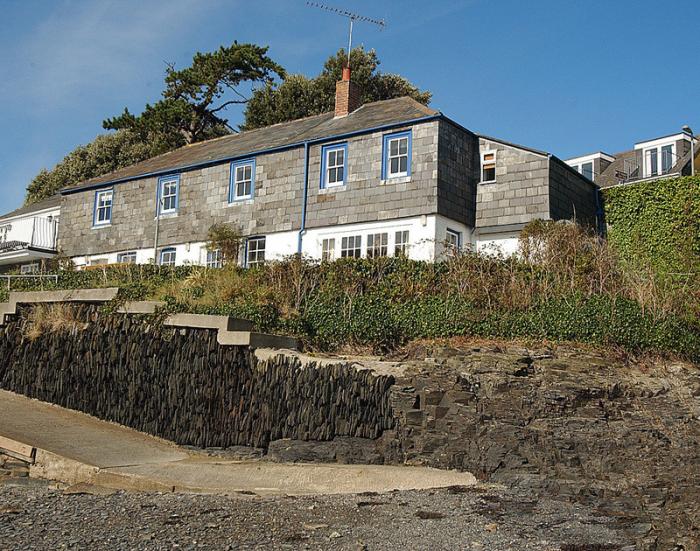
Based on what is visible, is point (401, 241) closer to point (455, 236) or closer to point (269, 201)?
point (455, 236)

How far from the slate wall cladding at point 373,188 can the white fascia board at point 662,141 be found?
499 inches

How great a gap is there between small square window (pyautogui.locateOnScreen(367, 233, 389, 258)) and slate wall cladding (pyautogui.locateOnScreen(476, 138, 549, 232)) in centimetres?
284

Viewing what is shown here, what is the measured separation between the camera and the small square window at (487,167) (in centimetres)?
2252

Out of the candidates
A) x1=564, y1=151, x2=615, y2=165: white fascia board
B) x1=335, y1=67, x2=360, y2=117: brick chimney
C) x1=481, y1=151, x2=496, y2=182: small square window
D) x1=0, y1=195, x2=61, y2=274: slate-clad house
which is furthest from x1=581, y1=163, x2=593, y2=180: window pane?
x1=0, y1=195, x2=61, y2=274: slate-clad house

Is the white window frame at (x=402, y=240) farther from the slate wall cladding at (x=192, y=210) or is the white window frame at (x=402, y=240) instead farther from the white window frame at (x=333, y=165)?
the slate wall cladding at (x=192, y=210)

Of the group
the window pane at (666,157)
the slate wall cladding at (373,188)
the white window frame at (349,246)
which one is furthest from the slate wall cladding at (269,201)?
the window pane at (666,157)

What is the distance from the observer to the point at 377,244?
2159cm

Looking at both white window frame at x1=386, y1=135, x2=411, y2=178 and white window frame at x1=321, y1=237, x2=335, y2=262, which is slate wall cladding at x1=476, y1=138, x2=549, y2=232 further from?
white window frame at x1=321, y1=237, x2=335, y2=262

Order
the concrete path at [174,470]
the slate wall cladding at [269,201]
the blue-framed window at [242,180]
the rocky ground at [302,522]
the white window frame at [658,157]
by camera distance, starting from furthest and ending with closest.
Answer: the white window frame at [658,157], the blue-framed window at [242,180], the slate wall cladding at [269,201], the concrete path at [174,470], the rocky ground at [302,522]

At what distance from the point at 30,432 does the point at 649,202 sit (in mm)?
17896

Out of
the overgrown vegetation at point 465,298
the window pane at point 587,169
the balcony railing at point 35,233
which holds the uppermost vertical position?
the window pane at point 587,169

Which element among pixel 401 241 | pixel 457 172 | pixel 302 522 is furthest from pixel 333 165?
pixel 302 522

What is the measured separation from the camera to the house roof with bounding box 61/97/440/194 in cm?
2284

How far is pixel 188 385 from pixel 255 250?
11.0 meters
